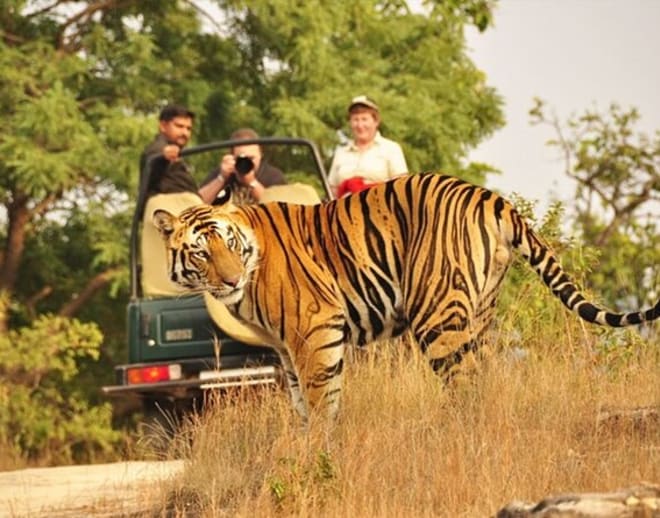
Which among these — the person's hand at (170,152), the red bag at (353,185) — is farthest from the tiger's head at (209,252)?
the person's hand at (170,152)

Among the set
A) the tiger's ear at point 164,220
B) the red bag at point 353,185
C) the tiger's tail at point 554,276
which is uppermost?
the red bag at point 353,185

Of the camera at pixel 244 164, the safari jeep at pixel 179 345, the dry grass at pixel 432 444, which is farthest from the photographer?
the camera at pixel 244 164

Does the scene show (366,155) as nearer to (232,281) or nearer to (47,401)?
(232,281)

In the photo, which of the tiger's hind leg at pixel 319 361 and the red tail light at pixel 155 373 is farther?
the red tail light at pixel 155 373

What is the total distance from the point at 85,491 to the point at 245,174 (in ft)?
10.9

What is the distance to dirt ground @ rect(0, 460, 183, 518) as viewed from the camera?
10078mm

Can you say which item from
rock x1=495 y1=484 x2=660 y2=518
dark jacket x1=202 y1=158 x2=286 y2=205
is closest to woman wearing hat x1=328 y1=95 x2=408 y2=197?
dark jacket x1=202 y1=158 x2=286 y2=205

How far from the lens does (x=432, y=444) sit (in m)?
9.32

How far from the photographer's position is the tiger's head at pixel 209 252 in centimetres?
1033

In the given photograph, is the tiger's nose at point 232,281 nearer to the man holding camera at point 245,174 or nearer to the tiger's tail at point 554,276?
the tiger's tail at point 554,276

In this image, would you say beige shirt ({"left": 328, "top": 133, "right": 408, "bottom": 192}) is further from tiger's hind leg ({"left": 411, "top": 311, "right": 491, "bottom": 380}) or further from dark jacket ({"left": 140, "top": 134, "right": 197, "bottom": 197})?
tiger's hind leg ({"left": 411, "top": 311, "right": 491, "bottom": 380})

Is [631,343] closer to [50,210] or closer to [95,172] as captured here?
[95,172]

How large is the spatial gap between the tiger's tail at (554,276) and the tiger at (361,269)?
1 cm

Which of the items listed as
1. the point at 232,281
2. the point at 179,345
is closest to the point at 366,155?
the point at 179,345
